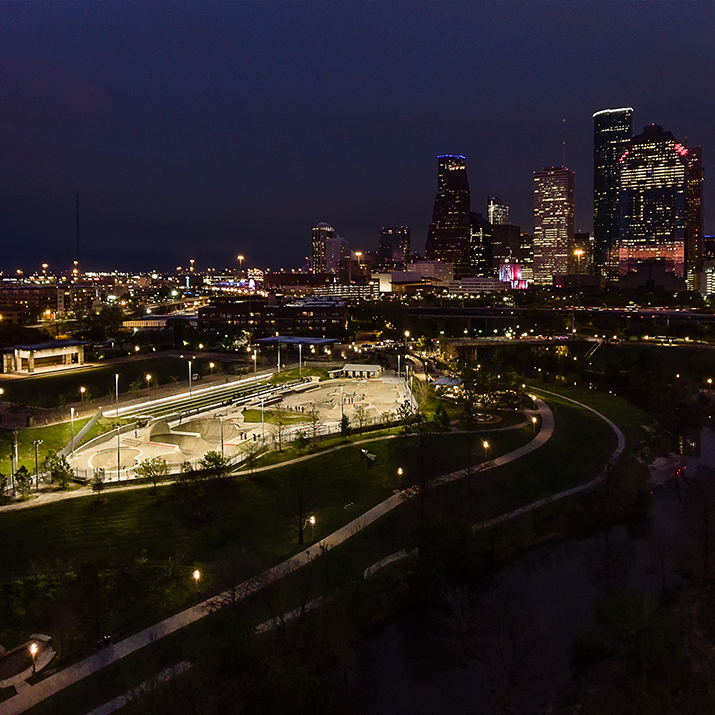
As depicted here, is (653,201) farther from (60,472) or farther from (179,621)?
(179,621)

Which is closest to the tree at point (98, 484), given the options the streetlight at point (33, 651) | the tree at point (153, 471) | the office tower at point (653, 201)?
the tree at point (153, 471)

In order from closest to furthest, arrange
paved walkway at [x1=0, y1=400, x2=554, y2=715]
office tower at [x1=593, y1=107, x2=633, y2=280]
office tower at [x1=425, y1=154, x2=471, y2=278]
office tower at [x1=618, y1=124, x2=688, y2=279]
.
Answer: paved walkway at [x1=0, y1=400, x2=554, y2=715], office tower at [x1=618, y1=124, x2=688, y2=279], office tower at [x1=593, y1=107, x2=633, y2=280], office tower at [x1=425, y1=154, x2=471, y2=278]

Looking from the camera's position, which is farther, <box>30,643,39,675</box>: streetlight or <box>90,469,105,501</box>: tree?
<box>90,469,105,501</box>: tree

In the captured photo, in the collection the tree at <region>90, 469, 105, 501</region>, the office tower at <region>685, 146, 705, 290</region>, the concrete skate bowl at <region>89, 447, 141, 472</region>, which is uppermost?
the office tower at <region>685, 146, 705, 290</region>

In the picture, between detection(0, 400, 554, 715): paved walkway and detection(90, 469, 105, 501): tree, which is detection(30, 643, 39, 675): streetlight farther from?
detection(90, 469, 105, 501): tree

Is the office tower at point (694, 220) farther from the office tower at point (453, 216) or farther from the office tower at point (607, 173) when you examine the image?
the office tower at point (453, 216)

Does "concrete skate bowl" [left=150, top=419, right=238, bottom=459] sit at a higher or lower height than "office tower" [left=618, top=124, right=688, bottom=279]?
lower

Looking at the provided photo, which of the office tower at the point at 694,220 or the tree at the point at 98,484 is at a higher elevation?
the office tower at the point at 694,220

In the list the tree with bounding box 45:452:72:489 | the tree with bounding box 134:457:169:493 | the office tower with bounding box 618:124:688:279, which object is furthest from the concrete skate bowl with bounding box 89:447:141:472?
the office tower with bounding box 618:124:688:279
